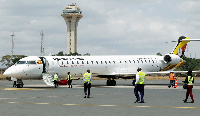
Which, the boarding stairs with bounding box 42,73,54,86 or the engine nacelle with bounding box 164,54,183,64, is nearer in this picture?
the boarding stairs with bounding box 42,73,54,86

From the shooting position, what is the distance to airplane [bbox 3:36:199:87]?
124 ft

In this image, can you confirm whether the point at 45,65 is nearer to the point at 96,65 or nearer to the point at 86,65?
the point at 86,65

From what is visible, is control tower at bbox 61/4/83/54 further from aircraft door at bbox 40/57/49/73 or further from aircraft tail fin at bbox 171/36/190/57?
aircraft door at bbox 40/57/49/73

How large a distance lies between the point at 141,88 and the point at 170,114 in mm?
6181

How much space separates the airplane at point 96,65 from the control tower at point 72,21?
12914 cm

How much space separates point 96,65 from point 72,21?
135940 millimetres

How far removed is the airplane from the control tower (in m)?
→ 129

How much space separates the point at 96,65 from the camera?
140ft

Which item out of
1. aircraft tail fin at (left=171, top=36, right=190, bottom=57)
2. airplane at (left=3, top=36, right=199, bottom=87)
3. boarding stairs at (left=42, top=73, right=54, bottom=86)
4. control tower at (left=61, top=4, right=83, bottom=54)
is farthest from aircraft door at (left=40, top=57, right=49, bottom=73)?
control tower at (left=61, top=4, right=83, bottom=54)

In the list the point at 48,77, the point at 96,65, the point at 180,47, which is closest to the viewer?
the point at 48,77

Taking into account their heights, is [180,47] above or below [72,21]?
below

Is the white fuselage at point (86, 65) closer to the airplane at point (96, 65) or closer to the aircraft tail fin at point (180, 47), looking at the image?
the airplane at point (96, 65)

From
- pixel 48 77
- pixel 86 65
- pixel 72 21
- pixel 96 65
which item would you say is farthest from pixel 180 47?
pixel 72 21

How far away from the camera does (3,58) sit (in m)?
189
